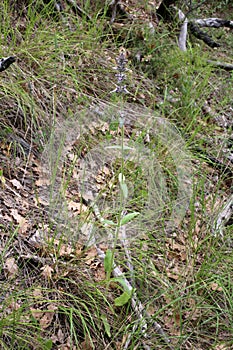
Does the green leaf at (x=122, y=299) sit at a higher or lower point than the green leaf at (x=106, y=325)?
higher

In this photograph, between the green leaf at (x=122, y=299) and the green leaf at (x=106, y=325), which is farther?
the green leaf at (x=122, y=299)

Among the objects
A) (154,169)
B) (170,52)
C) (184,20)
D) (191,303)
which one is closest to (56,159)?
(154,169)

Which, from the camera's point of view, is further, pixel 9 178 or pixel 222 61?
pixel 222 61

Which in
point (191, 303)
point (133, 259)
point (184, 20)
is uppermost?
point (184, 20)

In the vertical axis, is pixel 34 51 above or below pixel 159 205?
above

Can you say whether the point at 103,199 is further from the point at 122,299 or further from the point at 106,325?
the point at 106,325

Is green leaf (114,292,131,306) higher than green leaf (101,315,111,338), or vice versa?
green leaf (114,292,131,306)

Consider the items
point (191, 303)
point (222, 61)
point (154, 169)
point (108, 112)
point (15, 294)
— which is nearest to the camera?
point (15, 294)

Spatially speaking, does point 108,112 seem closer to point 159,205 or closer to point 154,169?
point 154,169
